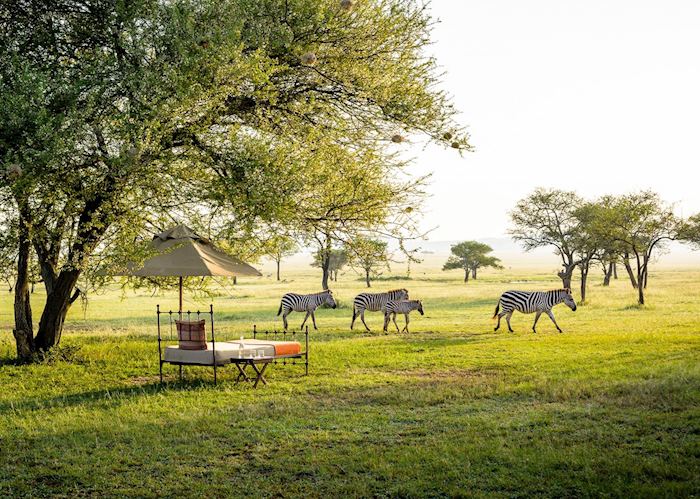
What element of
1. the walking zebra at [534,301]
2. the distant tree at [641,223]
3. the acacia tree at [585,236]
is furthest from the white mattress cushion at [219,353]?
the acacia tree at [585,236]

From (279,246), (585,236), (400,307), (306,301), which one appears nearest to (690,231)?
(585,236)

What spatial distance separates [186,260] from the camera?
14758 mm

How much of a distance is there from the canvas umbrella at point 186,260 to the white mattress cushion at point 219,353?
1500 millimetres

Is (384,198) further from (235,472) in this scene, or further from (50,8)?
(235,472)

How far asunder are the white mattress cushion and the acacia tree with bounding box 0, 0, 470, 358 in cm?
271

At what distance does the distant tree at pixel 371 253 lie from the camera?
17625mm

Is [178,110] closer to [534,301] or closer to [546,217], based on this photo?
[534,301]

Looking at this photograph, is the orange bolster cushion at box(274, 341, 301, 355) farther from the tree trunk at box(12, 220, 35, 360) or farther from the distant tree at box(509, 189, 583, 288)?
the distant tree at box(509, 189, 583, 288)

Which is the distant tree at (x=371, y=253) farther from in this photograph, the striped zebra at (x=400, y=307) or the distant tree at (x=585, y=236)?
the distant tree at (x=585, y=236)

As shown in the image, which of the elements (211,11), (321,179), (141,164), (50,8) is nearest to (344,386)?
(321,179)

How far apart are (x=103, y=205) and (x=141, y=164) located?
1569 mm

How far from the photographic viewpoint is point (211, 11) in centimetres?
1498

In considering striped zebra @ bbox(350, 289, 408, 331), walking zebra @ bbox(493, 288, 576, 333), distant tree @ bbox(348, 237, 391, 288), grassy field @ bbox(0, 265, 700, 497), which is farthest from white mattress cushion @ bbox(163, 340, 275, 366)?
walking zebra @ bbox(493, 288, 576, 333)

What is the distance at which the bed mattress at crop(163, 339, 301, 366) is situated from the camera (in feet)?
45.8
